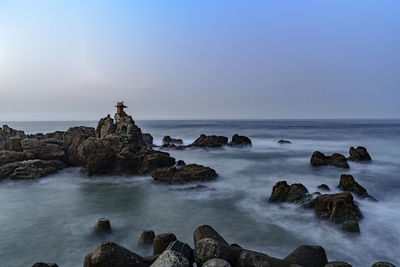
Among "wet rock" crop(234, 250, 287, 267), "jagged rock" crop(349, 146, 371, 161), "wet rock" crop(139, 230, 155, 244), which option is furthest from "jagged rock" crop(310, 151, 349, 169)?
"wet rock" crop(234, 250, 287, 267)

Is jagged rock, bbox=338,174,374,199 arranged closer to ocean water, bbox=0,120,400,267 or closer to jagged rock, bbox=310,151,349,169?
ocean water, bbox=0,120,400,267

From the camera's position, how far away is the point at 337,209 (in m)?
10.5

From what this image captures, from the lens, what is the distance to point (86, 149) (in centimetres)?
1986

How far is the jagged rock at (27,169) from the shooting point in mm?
18047

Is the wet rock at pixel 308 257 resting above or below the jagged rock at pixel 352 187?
above

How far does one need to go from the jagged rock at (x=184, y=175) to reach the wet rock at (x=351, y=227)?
918 cm

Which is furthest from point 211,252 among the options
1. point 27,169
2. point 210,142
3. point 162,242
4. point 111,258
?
point 210,142

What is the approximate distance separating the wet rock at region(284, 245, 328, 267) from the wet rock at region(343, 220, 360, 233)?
4.45m

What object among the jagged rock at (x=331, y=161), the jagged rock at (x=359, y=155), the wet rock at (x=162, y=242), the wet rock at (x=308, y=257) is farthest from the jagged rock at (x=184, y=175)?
the jagged rock at (x=359, y=155)

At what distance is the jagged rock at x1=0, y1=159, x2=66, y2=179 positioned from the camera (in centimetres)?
1805

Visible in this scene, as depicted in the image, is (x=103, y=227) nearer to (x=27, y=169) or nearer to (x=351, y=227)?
(x=351, y=227)

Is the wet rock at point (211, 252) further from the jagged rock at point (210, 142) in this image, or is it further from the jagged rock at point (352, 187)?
the jagged rock at point (210, 142)

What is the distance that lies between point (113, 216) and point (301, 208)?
835 cm

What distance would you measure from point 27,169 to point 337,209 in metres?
19.1
